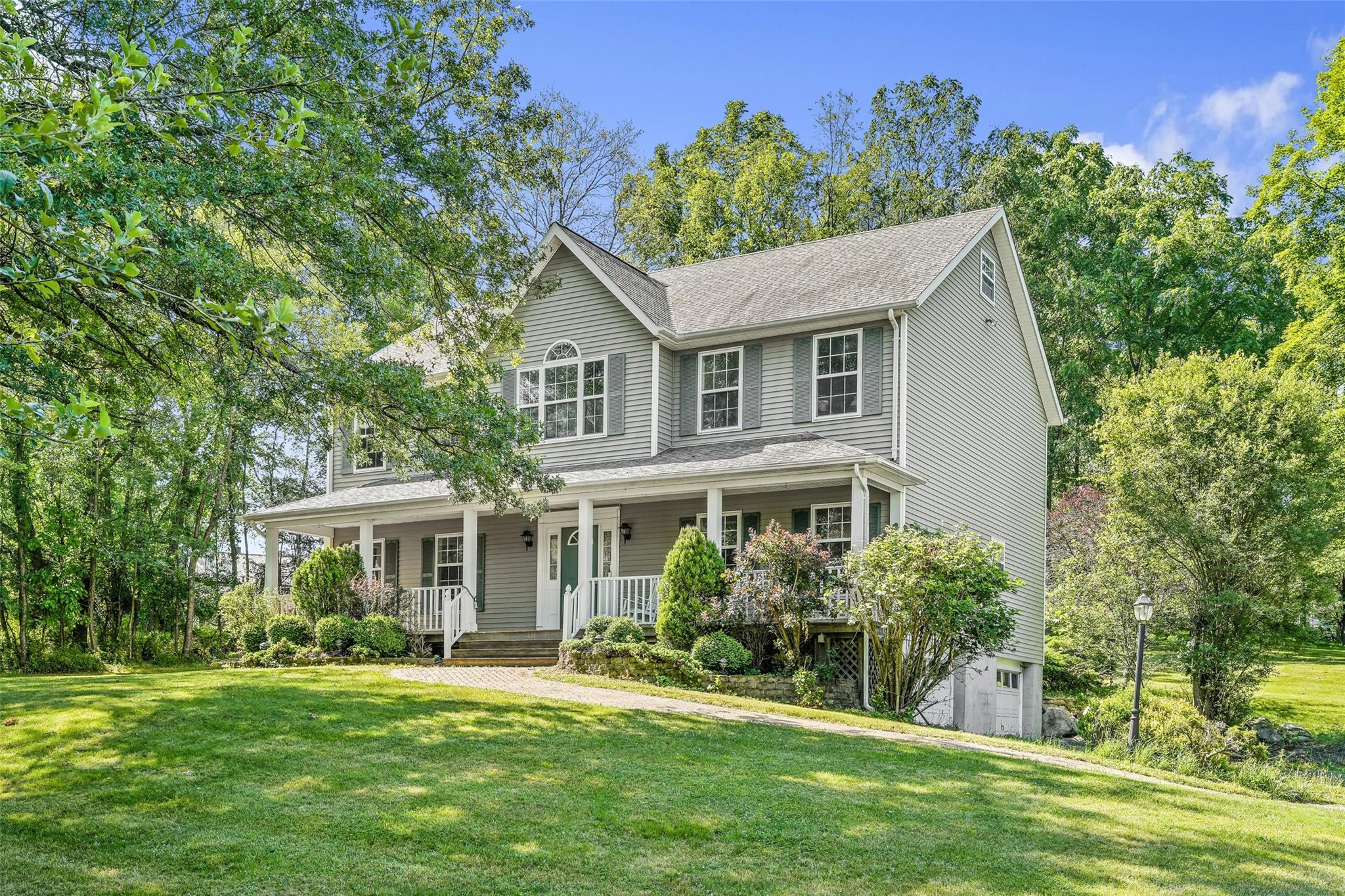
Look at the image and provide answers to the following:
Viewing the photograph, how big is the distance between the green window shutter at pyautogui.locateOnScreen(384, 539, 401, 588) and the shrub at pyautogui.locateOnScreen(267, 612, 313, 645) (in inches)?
173

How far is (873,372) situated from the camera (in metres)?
18.7

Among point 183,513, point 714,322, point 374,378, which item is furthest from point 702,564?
point 183,513

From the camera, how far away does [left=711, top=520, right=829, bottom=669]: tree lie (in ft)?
52.9

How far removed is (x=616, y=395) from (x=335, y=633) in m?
6.28

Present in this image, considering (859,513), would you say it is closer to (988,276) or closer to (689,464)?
(689,464)

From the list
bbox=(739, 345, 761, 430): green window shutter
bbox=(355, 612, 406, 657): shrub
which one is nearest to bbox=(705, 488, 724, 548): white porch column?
bbox=(739, 345, 761, 430): green window shutter

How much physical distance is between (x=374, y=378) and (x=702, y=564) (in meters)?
6.49

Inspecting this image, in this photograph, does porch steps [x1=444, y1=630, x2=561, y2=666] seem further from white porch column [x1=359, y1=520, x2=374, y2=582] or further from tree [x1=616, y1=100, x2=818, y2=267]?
tree [x1=616, y1=100, x2=818, y2=267]

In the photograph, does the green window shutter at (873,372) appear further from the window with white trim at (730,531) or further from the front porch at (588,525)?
the window with white trim at (730,531)

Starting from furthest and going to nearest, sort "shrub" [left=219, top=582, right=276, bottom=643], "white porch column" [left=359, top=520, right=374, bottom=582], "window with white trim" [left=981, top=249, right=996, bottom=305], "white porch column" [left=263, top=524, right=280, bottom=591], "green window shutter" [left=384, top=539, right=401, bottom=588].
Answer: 1. "green window shutter" [left=384, top=539, right=401, bottom=588]
2. "white porch column" [left=263, top=524, right=280, bottom=591]
3. "window with white trim" [left=981, top=249, right=996, bottom=305]
4. "white porch column" [left=359, top=520, right=374, bottom=582]
5. "shrub" [left=219, top=582, right=276, bottom=643]

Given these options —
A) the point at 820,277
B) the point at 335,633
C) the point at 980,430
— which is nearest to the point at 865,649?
the point at 980,430

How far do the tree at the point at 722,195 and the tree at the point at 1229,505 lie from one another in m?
16.1

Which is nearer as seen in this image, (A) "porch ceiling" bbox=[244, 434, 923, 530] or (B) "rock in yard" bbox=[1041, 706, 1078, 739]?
(A) "porch ceiling" bbox=[244, 434, 923, 530]

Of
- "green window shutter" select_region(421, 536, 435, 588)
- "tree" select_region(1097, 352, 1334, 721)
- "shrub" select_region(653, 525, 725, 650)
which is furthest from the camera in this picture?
"green window shutter" select_region(421, 536, 435, 588)
